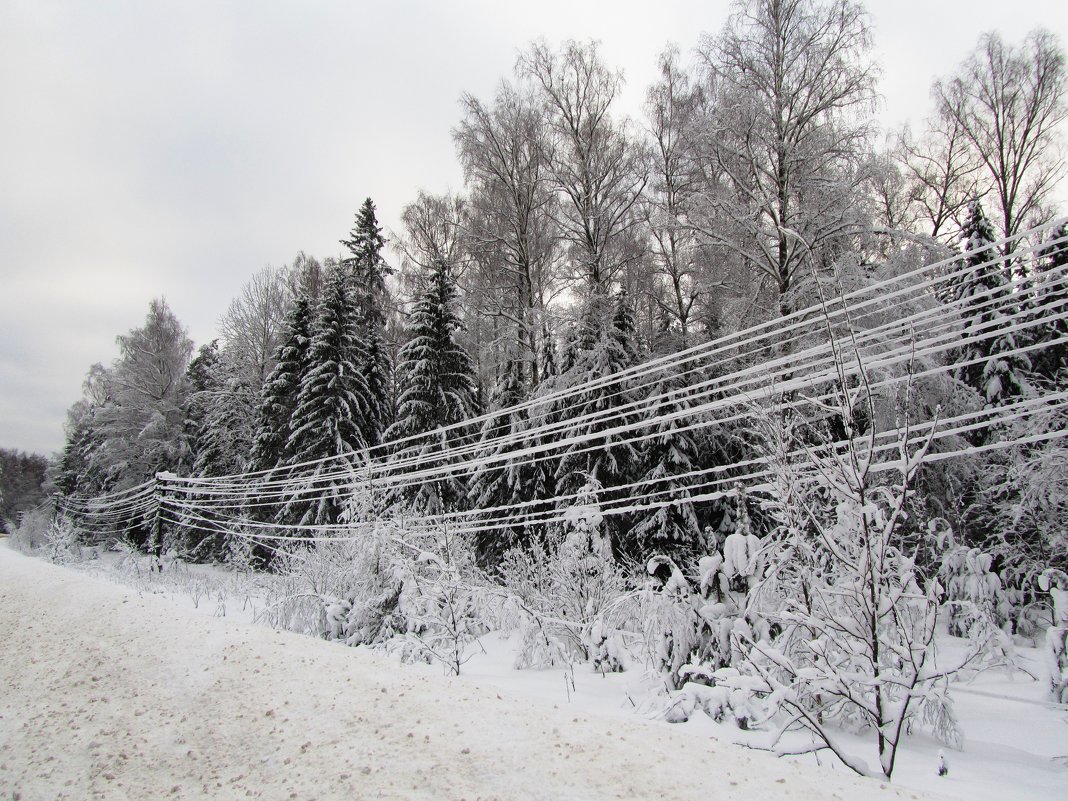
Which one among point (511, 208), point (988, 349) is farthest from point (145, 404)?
point (988, 349)

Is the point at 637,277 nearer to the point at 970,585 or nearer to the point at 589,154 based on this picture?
the point at 589,154

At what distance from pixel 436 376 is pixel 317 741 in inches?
620

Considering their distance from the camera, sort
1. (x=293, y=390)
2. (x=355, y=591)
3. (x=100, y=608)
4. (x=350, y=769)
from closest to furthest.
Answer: (x=350, y=769)
(x=100, y=608)
(x=355, y=591)
(x=293, y=390)

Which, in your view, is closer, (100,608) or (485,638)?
(100,608)

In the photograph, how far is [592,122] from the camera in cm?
1630

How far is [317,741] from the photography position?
91.5 inches

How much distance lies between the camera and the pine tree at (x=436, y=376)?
→ 56.4 feet

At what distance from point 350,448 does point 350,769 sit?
17883mm

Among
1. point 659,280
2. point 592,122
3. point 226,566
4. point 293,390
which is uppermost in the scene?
point 592,122

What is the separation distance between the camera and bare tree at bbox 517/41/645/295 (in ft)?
52.7

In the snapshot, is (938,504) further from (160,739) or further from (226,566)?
(226,566)

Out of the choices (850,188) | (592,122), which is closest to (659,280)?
(592,122)

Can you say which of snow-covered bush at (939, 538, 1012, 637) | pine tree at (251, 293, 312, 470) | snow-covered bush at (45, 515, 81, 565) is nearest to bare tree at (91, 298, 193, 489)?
snow-covered bush at (45, 515, 81, 565)

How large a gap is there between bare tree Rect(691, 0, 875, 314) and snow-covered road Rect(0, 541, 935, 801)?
10.2m
